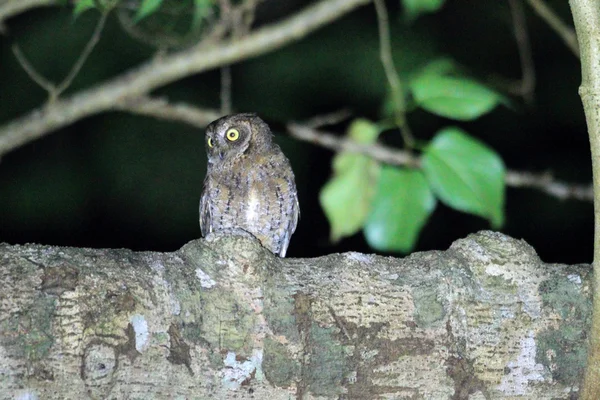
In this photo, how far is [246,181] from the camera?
3941mm

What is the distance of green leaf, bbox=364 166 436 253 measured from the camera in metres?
2.72

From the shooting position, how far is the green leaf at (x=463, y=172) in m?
2.49

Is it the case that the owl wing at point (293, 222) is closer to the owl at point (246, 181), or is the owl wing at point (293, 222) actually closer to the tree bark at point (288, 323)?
the owl at point (246, 181)

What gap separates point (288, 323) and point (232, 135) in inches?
89.4

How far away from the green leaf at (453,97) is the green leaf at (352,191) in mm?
499

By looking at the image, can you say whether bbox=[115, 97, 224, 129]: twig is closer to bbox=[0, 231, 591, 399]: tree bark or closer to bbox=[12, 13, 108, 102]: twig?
bbox=[12, 13, 108, 102]: twig

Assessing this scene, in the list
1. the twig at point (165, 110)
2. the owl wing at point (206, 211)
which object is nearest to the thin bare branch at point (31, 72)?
the twig at point (165, 110)

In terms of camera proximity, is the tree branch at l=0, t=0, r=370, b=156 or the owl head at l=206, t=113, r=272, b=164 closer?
the tree branch at l=0, t=0, r=370, b=156

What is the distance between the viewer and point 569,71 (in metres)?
7.33

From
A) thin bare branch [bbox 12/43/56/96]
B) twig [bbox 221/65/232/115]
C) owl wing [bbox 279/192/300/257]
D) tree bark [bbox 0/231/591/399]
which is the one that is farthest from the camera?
owl wing [bbox 279/192/300/257]

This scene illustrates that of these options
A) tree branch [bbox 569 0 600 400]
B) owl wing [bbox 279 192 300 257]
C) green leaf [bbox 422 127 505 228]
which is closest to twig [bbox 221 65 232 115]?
owl wing [bbox 279 192 300 257]

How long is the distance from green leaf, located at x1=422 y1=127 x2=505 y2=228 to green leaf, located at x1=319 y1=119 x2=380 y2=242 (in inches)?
23.4

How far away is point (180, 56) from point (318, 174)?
3.45 m

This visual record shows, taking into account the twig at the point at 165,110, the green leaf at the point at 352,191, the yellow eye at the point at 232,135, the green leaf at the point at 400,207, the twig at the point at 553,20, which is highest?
the twig at the point at 553,20
